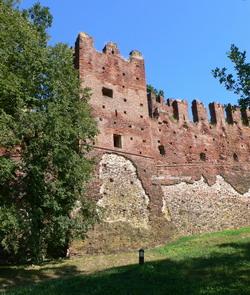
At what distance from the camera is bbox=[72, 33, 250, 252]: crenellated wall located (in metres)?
17.8

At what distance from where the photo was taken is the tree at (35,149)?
42.7ft

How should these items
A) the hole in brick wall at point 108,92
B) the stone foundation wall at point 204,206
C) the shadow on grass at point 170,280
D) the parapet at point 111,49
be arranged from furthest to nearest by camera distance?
1. the parapet at point 111,49
2. the hole in brick wall at point 108,92
3. the stone foundation wall at point 204,206
4. the shadow on grass at point 170,280

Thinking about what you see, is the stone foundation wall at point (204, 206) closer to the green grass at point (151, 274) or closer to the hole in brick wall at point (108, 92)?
the green grass at point (151, 274)

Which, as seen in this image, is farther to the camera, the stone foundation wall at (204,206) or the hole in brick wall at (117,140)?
the stone foundation wall at (204,206)

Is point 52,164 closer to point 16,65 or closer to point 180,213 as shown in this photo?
point 16,65

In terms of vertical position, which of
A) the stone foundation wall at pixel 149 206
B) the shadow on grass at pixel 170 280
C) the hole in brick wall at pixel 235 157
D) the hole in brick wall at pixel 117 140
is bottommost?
the shadow on grass at pixel 170 280

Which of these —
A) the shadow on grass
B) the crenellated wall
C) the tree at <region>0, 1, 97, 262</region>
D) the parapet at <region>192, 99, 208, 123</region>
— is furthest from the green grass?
the parapet at <region>192, 99, 208, 123</region>

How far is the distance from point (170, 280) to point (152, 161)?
34.5ft

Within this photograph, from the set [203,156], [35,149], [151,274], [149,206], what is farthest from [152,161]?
[151,274]

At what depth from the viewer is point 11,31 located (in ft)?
46.0

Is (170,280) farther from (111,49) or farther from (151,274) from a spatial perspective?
(111,49)

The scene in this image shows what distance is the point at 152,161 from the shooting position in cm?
2041

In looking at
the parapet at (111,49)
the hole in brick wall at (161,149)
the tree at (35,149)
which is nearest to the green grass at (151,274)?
the tree at (35,149)

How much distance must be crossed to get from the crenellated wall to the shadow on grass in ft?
16.0
